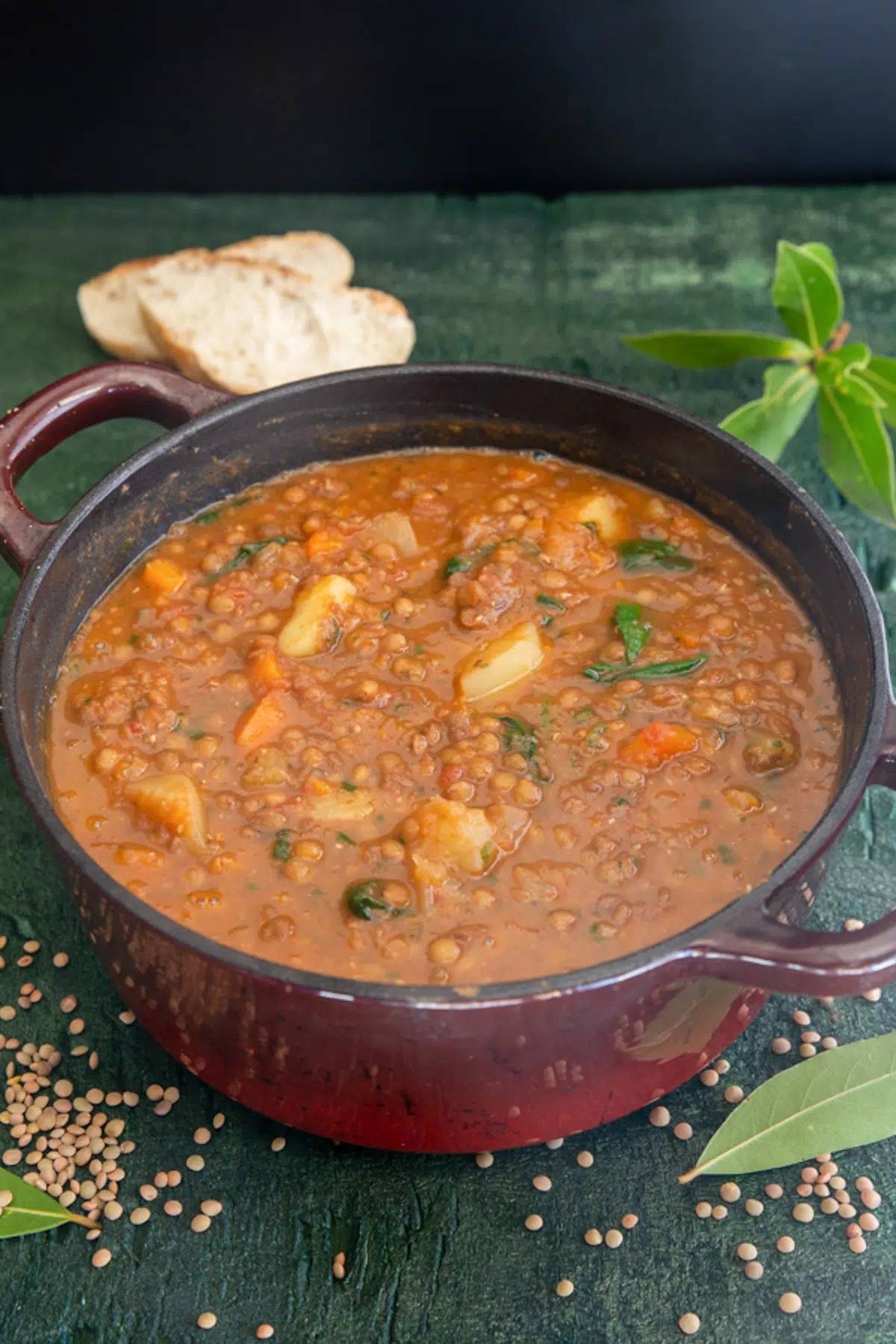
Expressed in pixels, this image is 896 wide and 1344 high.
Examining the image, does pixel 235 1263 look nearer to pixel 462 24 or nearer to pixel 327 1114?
pixel 327 1114

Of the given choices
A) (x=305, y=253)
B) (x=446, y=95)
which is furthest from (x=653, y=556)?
(x=446, y=95)

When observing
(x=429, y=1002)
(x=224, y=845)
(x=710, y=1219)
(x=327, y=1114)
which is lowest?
(x=710, y=1219)

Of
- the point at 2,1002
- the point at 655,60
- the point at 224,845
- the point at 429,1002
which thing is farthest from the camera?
the point at 655,60

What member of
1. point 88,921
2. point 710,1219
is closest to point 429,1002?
point 88,921

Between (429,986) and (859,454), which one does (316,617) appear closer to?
(429,986)

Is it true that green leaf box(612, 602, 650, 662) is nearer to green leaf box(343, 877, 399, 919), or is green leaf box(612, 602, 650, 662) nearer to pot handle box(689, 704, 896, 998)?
green leaf box(343, 877, 399, 919)

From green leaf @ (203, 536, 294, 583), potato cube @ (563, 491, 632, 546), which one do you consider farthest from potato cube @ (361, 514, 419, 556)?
potato cube @ (563, 491, 632, 546)
